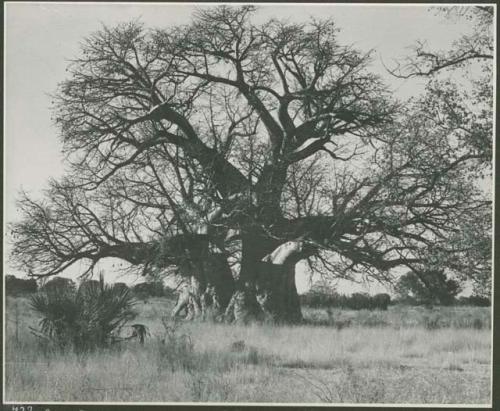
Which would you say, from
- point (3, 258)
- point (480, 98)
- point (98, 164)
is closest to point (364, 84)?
point (480, 98)

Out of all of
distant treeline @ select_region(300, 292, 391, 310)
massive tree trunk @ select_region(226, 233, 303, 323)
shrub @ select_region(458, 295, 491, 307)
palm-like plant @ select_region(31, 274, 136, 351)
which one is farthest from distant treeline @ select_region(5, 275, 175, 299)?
shrub @ select_region(458, 295, 491, 307)

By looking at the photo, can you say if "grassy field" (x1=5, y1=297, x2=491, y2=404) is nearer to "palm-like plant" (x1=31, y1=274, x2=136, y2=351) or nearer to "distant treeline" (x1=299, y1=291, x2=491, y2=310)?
"palm-like plant" (x1=31, y1=274, x2=136, y2=351)

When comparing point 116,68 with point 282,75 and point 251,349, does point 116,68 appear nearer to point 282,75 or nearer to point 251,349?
point 282,75

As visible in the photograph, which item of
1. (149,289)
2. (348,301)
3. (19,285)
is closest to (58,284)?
(19,285)

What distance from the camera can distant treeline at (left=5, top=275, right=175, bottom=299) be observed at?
1352 centimetres

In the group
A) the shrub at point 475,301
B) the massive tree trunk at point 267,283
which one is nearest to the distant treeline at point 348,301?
the massive tree trunk at point 267,283

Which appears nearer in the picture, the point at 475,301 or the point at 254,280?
the point at 475,301

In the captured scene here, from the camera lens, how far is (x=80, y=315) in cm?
1244

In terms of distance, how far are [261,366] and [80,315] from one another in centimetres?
262

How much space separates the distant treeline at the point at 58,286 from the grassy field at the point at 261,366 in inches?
9.8

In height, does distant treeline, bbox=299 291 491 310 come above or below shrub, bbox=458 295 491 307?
below

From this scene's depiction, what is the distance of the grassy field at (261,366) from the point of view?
11.3 m

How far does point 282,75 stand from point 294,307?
4.07 metres

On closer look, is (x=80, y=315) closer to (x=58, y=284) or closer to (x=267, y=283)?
(x=58, y=284)
